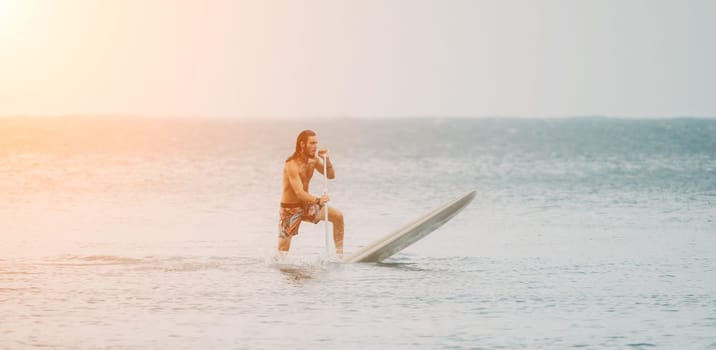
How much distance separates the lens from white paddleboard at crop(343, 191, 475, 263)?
48.9 ft

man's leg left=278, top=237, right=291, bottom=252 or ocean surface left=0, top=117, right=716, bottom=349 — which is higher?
man's leg left=278, top=237, right=291, bottom=252

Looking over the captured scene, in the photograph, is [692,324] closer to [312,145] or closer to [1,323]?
[312,145]

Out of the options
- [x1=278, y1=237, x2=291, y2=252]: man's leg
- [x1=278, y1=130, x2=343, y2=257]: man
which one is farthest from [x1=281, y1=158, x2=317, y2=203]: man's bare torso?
[x1=278, y1=237, x2=291, y2=252]: man's leg

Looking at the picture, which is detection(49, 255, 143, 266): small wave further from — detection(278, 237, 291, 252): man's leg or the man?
the man

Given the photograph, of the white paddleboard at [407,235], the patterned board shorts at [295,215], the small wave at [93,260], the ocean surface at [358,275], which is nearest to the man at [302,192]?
the patterned board shorts at [295,215]

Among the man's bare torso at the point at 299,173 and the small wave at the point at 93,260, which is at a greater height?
the man's bare torso at the point at 299,173

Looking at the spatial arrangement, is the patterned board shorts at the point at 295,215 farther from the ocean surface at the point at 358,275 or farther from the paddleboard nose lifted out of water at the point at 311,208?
the ocean surface at the point at 358,275

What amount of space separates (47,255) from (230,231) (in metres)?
4.05

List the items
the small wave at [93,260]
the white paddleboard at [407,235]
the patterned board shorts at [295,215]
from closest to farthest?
1. the patterned board shorts at [295,215]
2. the white paddleboard at [407,235]
3. the small wave at [93,260]

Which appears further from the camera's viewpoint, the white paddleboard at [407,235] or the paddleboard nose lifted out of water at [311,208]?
the white paddleboard at [407,235]

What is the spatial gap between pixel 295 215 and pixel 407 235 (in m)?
1.60

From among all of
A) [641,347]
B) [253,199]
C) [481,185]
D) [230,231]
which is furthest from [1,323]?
[481,185]

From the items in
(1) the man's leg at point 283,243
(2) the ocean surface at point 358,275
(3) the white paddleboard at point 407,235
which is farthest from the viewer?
(3) the white paddleboard at point 407,235

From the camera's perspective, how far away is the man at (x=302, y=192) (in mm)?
13742
